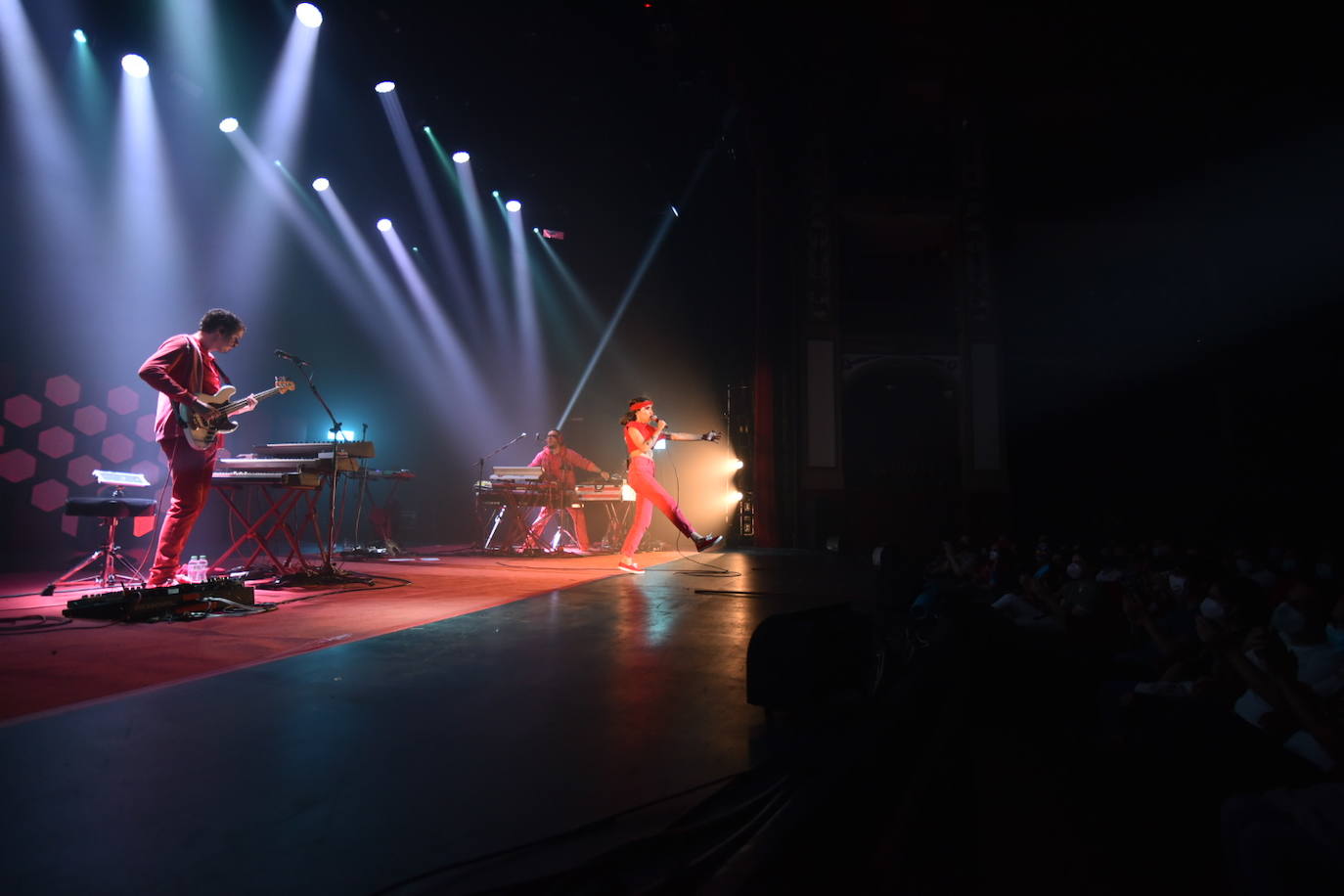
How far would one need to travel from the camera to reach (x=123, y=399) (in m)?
7.30

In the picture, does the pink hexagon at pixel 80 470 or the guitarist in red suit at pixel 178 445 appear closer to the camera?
the guitarist in red suit at pixel 178 445

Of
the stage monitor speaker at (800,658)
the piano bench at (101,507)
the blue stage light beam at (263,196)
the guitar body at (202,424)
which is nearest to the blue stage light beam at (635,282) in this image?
the blue stage light beam at (263,196)

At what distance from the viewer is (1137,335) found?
9.73 metres

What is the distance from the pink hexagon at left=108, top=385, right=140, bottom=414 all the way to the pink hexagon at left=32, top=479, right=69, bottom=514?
1066 mm

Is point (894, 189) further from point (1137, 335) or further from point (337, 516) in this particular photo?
point (337, 516)

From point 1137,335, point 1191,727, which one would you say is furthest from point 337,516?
point 1137,335

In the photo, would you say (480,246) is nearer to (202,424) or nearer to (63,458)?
(63,458)

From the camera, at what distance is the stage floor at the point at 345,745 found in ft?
3.23

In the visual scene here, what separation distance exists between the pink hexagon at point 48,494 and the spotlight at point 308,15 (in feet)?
18.2

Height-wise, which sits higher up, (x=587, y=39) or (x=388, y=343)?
(x=587, y=39)

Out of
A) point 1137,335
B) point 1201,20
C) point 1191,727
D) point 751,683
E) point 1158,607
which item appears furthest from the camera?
point 1137,335

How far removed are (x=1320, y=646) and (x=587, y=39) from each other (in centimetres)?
807

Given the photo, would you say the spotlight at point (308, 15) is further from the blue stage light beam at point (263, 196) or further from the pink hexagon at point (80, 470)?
the pink hexagon at point (80, 470)

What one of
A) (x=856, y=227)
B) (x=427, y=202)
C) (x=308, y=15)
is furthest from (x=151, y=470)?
(x=856, y=227)
